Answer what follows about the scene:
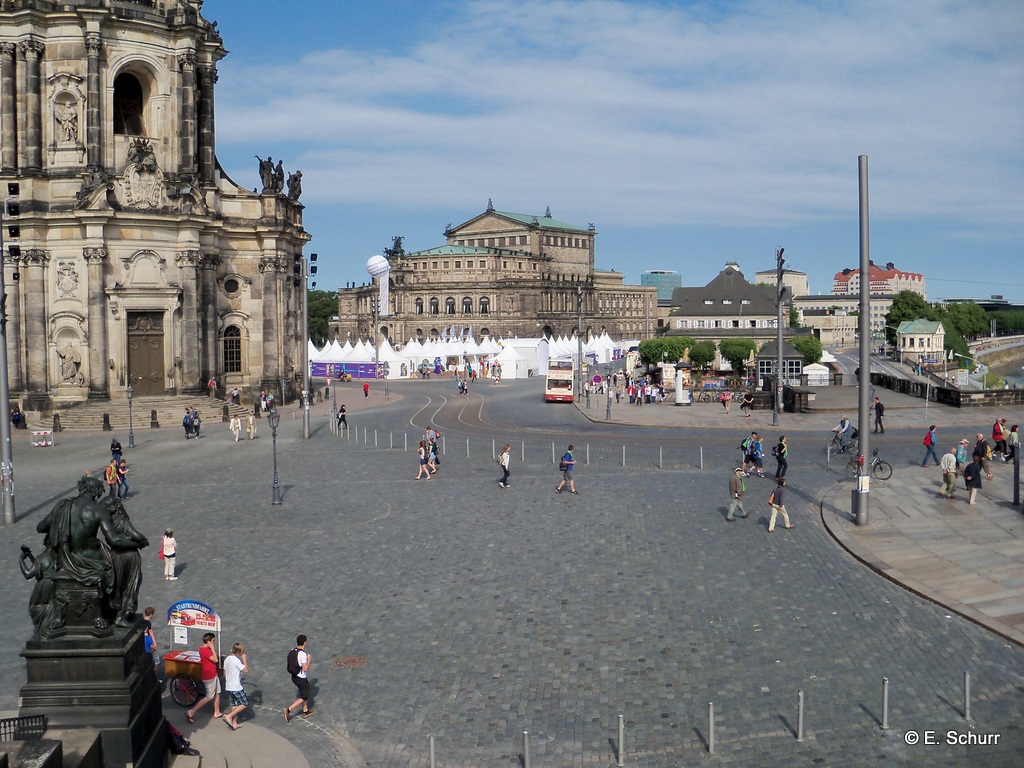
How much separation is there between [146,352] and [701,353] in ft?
181

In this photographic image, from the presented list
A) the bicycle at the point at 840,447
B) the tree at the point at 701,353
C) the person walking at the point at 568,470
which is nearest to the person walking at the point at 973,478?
the bicycle at the point at 840,447

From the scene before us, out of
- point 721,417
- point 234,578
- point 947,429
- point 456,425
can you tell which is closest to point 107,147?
point 456,425

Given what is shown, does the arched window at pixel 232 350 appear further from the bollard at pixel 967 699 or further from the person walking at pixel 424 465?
the bollard at pixel 967 699

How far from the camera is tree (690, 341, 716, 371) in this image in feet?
302

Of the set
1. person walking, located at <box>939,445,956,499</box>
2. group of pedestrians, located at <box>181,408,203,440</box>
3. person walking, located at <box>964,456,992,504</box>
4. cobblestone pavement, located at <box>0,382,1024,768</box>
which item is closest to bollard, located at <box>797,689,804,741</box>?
cobblestone pavement, located at <box>0,382,1024,768</box>

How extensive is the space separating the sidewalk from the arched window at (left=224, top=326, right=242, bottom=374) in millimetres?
36346

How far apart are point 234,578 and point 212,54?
4349 centimetres

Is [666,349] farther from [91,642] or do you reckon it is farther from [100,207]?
[91,642]

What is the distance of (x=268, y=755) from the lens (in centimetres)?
1195

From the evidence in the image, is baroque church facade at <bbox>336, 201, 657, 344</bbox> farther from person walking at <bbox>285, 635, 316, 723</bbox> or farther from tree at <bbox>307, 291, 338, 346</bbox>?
person walking at <bbox>285, 635, 316, 723</bbox>

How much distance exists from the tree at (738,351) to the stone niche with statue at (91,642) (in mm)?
81202

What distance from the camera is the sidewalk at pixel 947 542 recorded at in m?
17.2

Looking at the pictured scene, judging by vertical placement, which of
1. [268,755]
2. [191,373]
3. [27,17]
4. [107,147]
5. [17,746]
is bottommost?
[268,755]

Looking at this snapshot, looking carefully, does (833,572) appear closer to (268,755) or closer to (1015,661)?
(1015,661)
